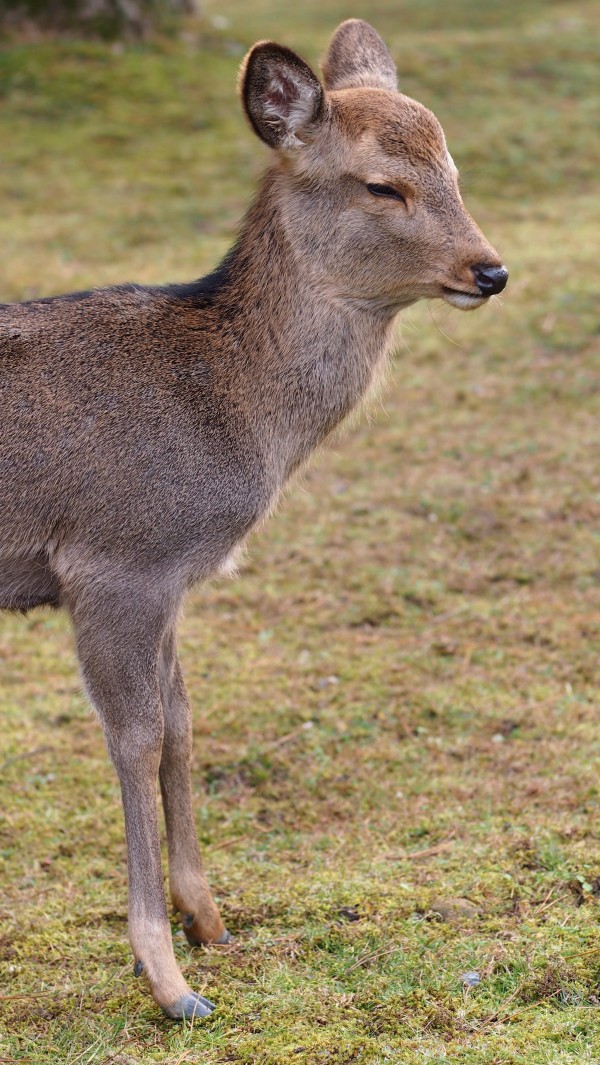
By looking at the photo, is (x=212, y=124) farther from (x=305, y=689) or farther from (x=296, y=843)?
(x=296, y=843)

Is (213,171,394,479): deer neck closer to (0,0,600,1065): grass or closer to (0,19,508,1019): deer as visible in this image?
(0,19,508,1019): deer

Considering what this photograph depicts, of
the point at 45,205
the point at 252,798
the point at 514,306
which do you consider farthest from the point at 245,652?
the point at 45,205

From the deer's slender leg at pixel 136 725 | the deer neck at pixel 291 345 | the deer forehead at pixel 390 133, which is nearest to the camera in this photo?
the deer's slender leg at pixel 136 725

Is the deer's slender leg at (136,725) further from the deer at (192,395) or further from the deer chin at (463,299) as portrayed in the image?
the deer chin at (463,299)

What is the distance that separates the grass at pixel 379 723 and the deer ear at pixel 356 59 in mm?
1618

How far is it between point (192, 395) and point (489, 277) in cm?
123

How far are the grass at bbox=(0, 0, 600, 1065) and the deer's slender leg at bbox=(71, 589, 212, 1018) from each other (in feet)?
0.88

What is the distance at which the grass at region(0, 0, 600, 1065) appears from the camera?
4707mm

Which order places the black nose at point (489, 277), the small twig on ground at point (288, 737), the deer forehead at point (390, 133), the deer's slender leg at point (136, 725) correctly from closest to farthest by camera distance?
the deer's slender leg at point (136, 725), the black nose at point (489, 277), the deer forehead at point (390, 133), the small twig on ground at point (288, 737)

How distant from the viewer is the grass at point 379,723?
471 cm

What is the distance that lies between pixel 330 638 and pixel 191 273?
17.8 feet

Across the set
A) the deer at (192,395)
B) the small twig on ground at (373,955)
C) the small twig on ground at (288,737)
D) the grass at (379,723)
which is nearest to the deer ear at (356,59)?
the deer at (192,395)

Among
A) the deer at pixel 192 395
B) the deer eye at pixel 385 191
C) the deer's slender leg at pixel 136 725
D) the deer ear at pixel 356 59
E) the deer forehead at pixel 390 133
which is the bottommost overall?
the deer's slender leg at pixel 136 725

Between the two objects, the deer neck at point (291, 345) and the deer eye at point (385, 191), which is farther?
the deer neck at point (291, 345)
